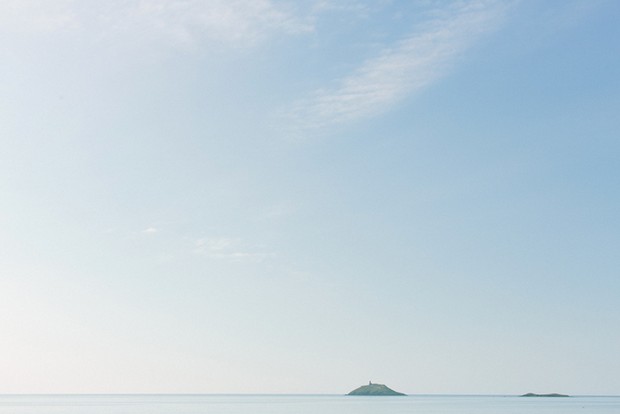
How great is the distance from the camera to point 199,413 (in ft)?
652

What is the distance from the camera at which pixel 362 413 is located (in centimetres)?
19512

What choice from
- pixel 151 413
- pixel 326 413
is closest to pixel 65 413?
pixel 151 413

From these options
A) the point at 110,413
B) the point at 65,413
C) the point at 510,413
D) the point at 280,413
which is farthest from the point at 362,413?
the point at 65,413

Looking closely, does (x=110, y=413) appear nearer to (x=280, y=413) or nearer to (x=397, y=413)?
(x=280, y=413)

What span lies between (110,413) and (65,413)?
1451 cm

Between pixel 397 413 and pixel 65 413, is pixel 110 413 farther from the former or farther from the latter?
pixel 397 413

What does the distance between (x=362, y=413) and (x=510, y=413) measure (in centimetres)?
4644

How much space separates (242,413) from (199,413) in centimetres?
1338

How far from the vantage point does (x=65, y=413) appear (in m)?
198

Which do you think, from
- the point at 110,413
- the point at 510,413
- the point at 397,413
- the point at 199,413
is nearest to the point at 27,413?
the point at 110,413

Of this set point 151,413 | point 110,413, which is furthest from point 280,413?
point 110,413

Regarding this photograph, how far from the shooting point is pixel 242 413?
200 m

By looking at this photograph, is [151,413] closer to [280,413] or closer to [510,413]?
[280,413]

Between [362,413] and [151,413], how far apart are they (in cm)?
6466
